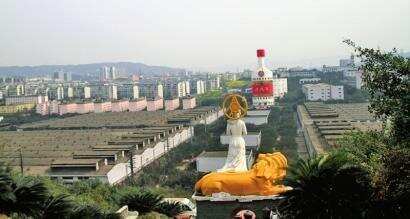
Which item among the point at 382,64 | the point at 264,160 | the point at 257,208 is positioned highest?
the point at 382,64

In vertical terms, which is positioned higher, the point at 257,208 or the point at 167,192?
the point at 257,208

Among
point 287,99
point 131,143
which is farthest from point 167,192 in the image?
point 287,99

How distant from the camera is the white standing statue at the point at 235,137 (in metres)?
11.1

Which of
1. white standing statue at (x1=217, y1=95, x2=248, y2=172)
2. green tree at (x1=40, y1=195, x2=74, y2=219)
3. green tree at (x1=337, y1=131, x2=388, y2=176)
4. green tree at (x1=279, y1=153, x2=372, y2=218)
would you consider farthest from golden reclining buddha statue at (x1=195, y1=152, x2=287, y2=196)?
green tree at (x1=40, y1=195, x2=74, y2=219)

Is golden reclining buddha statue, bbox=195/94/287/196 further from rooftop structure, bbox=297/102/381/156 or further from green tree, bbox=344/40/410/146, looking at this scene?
rooftop structure, bbox=297/102/381/156

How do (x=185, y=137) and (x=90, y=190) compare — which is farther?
(x=185, y=137)

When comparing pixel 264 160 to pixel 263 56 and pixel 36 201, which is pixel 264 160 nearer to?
pixel 36 201

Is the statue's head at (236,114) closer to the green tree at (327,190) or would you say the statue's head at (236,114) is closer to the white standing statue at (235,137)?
the white standing statue at (235,137)

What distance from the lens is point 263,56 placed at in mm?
39156

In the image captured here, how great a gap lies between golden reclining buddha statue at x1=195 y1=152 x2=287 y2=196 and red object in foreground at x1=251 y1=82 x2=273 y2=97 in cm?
2843

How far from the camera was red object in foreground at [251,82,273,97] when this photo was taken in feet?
128

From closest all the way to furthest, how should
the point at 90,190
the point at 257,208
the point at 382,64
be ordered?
1. the point at 382,64
2. the point at 257,208
3. the point at 90,190

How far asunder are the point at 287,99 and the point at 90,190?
49.3m

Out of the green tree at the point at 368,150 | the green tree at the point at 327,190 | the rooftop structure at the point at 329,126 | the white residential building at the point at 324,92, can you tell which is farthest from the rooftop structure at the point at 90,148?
the white residential building at the point at 324,92
